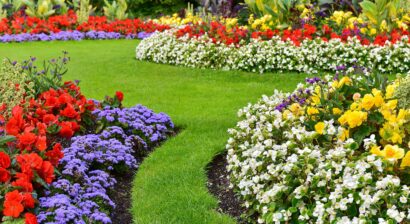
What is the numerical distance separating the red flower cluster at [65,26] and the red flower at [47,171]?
13.3m

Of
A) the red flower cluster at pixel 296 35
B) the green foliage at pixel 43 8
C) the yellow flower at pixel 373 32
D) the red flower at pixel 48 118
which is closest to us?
the red flower at pixel 48 118

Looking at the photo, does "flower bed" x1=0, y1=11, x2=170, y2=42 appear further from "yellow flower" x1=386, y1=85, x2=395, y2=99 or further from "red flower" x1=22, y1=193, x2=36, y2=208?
"red flower" x1=22, y1=193, x2=36, y2=208

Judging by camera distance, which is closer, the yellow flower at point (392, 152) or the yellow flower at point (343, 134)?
the yellow flower at point (392, 152)

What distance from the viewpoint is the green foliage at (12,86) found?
5936 mm

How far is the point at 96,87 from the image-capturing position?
392 inches

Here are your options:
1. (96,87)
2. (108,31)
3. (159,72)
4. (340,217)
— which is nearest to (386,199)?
(340,217)

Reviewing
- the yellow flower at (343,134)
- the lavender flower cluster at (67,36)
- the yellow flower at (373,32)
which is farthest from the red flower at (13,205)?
the lavender flower cluster at (67,36)

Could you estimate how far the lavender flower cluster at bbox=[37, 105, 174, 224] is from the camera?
4.24 m

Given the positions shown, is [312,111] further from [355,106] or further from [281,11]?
[281,11]

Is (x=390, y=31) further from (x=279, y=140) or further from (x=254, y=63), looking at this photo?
(x=279, y=140)

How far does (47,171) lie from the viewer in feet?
14.6

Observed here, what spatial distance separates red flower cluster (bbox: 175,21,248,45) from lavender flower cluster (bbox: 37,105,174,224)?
464 centimetres

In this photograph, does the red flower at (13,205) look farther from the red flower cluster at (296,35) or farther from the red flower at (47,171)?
the red flower cluster at (296,35)

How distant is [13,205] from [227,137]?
9.88 ft
